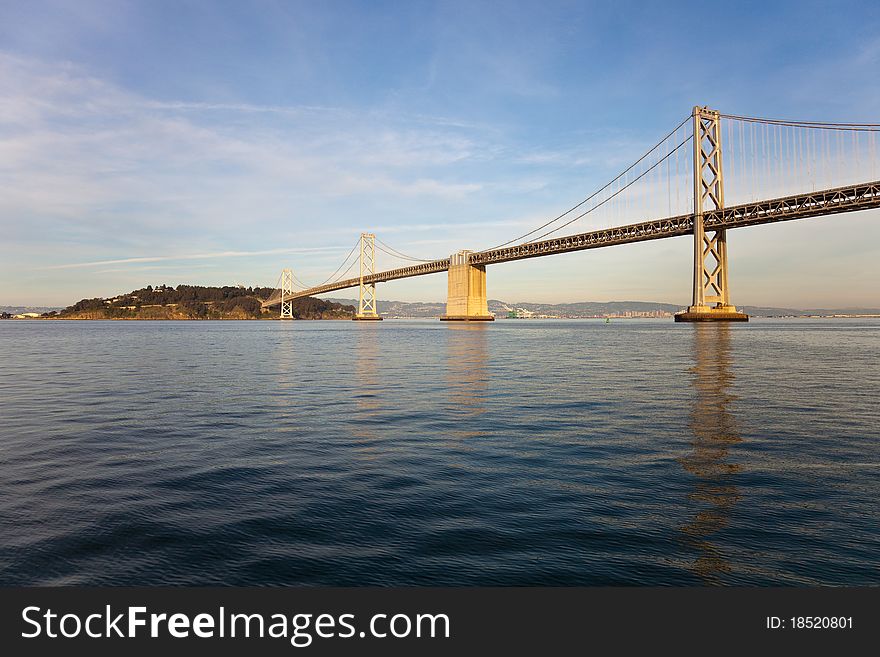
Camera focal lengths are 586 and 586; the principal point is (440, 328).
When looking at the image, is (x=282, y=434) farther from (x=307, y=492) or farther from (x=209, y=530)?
(x=209, y=530)

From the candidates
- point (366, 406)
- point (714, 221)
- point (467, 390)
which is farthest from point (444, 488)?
point (714, 221)

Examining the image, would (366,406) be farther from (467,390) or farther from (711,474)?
(711,474)

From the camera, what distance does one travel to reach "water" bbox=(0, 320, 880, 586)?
4.43 meters

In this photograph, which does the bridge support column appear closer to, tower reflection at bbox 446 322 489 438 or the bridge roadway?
the bridge roadway

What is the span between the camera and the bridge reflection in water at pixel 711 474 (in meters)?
4.58

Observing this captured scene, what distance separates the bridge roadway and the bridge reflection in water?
2104 inches

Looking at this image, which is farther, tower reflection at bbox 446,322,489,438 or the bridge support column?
the bridge support column

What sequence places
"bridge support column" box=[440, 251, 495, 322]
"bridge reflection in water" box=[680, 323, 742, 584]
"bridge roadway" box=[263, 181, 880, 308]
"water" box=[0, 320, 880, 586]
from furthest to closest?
1. "bridge support column" box=[440, 251, 495, 322]
2. "bridge roadway" box=[263, 181, 880, 308]
3. "bridge reflection in water" box=[680, 323, 742, 584]
4. "water" box=[0, 320, 880, 586]

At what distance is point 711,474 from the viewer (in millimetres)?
7051

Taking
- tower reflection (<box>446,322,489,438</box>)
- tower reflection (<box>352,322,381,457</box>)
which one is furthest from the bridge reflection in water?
tower reflection (<box>352,322,381,457</box>)

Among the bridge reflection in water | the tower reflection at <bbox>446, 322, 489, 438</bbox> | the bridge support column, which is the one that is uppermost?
the bridge support column

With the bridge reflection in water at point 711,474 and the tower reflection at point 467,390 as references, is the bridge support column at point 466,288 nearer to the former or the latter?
the tower reflection at point 467,390

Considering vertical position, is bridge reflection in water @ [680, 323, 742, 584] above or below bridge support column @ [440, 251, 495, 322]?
below

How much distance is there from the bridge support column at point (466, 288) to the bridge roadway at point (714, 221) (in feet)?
5.48
